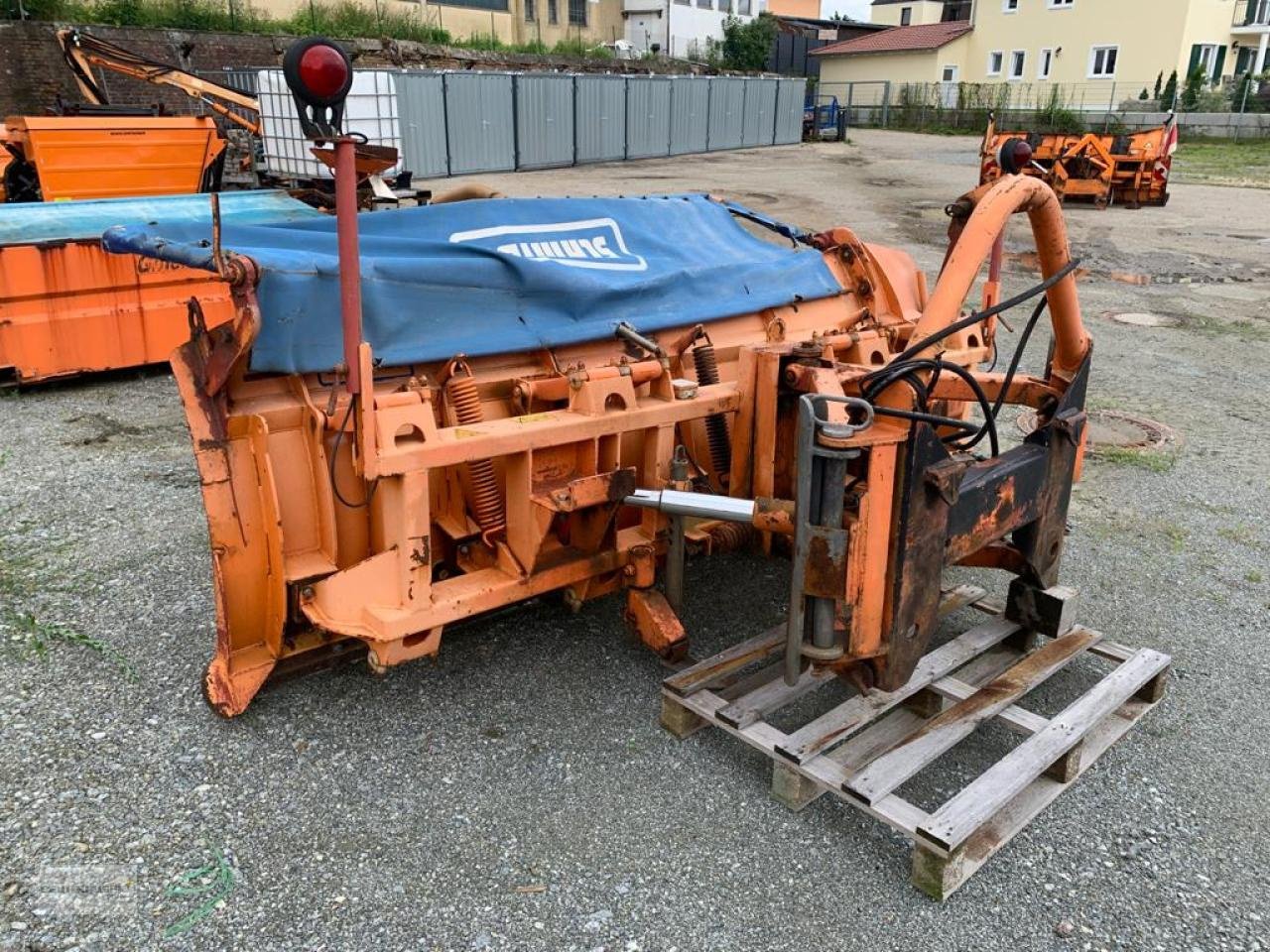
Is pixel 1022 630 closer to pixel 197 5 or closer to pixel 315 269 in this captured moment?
pixel 315 269

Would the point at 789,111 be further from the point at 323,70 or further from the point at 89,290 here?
the point at 323,70

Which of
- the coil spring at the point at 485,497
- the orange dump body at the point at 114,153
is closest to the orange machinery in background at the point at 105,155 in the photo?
the orange dump body at the point at 114,153

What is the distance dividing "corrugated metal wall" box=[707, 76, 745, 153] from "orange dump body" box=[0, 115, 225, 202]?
66.1 ft

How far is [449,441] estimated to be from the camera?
2.88m

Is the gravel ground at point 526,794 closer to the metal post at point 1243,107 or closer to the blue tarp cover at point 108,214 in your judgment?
the blue tarp cover at point 108,214

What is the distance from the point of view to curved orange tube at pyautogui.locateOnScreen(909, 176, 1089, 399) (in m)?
3.01

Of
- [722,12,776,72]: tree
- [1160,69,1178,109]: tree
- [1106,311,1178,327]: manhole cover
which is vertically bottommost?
[1106,311,1178,327]: manhole cover

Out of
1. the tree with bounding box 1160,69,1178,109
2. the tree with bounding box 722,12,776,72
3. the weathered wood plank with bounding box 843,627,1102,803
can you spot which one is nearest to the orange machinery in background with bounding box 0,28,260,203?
the weathered wood plank with bounding box 843,627,1102,803

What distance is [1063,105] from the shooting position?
38125 mm

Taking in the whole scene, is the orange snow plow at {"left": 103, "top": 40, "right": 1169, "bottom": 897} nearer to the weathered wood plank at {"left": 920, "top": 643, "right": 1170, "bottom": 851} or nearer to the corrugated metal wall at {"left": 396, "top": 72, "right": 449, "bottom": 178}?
the weathered wood plank at {"left": 920, "top": 643, "right": 1170, "bottom": 851}

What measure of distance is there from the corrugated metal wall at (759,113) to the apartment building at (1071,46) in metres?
16.8

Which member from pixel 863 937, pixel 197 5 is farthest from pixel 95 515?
pixel 197 5

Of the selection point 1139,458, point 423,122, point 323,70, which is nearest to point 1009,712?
point 323,70

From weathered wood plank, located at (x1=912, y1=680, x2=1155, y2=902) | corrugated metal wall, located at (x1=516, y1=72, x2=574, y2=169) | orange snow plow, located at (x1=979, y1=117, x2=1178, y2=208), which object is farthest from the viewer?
corrugated metal wall, located at (x1=516, y1=72, x2=574, y2=169)
